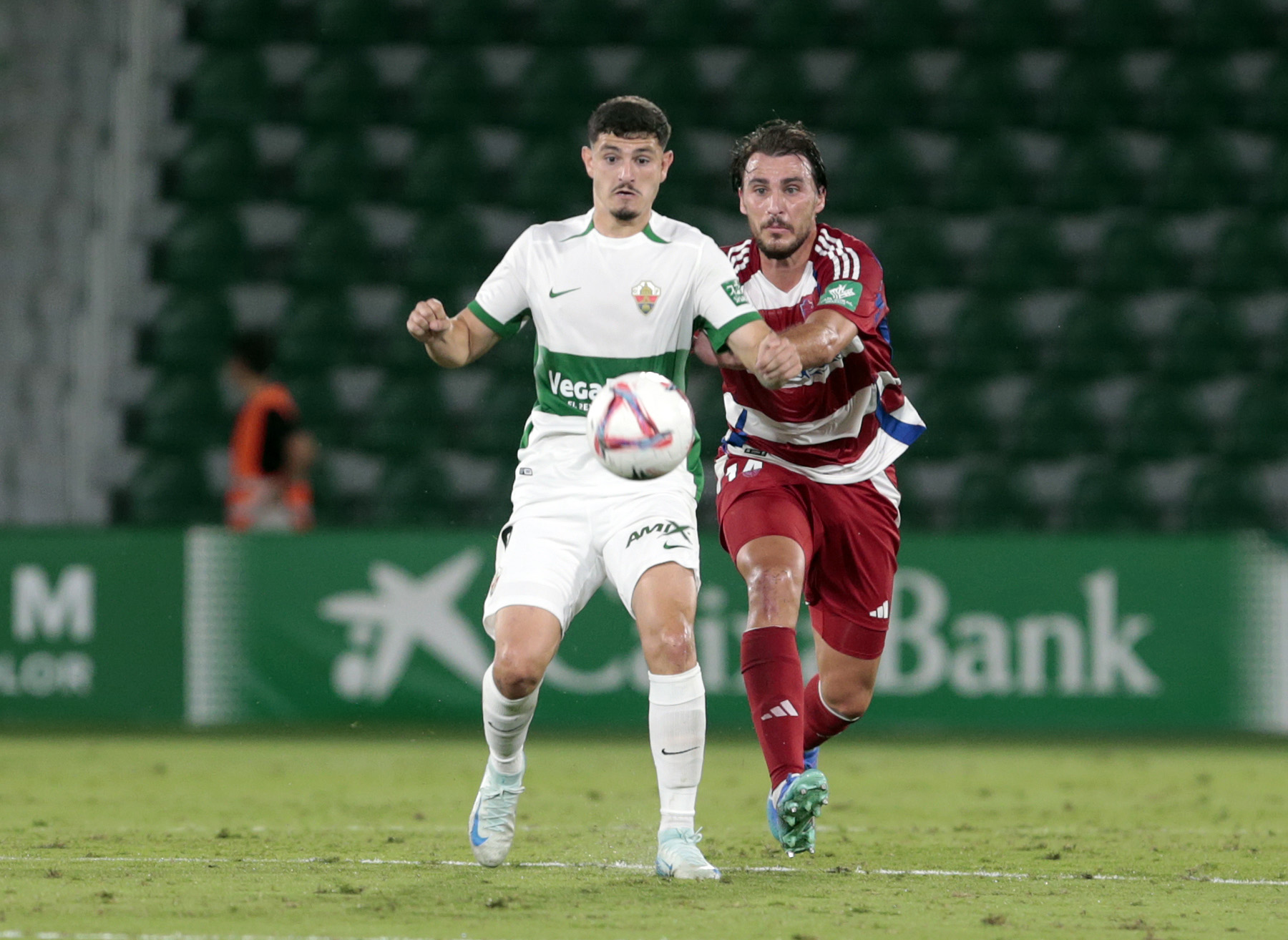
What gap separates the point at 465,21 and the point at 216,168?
218 centimetres

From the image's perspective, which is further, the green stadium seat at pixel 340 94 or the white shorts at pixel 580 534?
the green stadium seat at pixel 340 94

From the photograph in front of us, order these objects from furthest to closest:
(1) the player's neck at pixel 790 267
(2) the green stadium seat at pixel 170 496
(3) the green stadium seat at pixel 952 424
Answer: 1. (3) the green stadium seat at pixel 952 424
2. (2) the green stadium seat at pixel 170 496
3. (1) the player's neck at pixel 790 267

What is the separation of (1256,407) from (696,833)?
8.15 metres

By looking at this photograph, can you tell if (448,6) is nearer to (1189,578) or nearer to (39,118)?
(39,118)

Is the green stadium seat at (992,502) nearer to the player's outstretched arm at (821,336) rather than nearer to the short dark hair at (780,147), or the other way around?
the short dark hair at (780,147)

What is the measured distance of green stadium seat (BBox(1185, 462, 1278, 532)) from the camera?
38.4 feet

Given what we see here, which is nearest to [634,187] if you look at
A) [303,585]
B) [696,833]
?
[696,833]

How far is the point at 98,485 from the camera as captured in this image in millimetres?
12086

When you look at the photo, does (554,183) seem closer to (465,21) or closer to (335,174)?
(335,174)

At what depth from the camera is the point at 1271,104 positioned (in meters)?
13.2

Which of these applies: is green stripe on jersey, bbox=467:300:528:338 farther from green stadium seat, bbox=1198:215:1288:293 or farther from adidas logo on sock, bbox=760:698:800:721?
green stadium seat, bbox=1198:215:1288:293

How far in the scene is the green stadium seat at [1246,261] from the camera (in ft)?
41.5

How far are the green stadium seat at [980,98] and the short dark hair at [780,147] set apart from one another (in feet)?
25.3

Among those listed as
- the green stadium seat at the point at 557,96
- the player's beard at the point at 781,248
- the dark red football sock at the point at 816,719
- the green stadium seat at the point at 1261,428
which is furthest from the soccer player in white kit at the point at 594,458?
the green stadium seat at the point at 557,96
